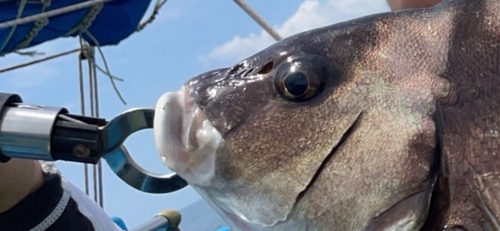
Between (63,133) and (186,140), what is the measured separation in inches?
12.3

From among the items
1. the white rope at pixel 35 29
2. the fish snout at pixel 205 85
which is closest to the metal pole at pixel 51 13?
the white rope at pixel 35 29

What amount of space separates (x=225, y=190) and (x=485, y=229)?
337mm

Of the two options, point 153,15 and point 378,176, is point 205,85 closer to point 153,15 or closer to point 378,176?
point 378,176

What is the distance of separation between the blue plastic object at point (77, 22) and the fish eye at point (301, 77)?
1710 millimetres

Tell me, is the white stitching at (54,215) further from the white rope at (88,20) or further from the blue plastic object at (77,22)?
the white rope at (88,20)

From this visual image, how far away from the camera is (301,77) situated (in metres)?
1.20

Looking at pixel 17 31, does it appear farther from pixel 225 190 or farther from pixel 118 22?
pixel 225 190

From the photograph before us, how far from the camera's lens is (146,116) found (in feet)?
4.56

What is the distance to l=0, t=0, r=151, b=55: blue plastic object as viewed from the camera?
2.78 meters

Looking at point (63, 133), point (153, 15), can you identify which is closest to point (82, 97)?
point (153, 15)

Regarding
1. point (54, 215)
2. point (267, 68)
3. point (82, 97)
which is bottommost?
point (82, 97)

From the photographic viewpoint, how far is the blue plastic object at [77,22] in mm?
2779

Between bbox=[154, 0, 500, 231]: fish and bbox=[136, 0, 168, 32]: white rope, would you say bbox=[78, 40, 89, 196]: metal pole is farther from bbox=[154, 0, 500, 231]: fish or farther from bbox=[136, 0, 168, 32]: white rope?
bbox=[154, 0, 500, 231]: fish

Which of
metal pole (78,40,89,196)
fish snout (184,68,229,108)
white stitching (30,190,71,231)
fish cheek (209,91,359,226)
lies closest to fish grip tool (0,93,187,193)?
fish snout (184,68,229,108)
